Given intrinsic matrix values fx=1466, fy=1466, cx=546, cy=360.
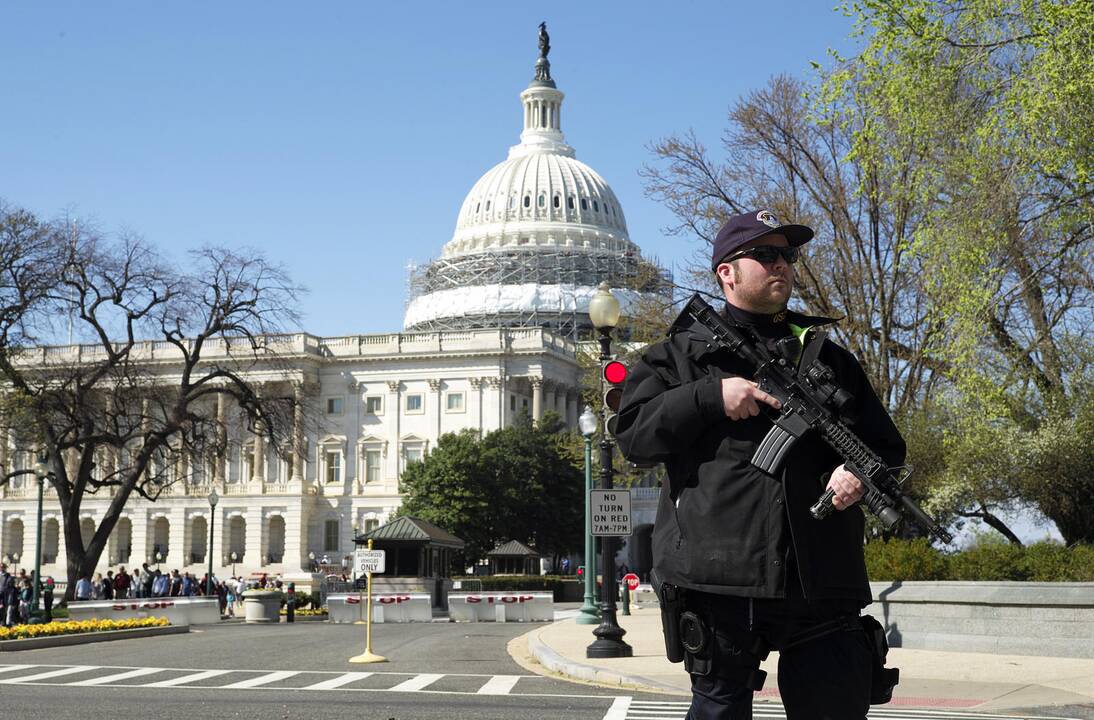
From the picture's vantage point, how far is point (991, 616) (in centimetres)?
2038

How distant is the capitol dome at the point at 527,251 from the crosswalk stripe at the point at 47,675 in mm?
116535

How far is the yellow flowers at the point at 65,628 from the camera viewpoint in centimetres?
2897

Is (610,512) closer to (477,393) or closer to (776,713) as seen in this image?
(776,713)

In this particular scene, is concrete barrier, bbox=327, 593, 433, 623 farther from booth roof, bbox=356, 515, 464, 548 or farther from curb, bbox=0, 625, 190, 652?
curb, bbox=0, 625, 190, 652

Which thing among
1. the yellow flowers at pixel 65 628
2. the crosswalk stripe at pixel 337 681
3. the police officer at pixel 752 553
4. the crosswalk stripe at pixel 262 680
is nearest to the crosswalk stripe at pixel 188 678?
the crosswalk stripe at pixel 262 680

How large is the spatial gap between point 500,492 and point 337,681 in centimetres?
7559

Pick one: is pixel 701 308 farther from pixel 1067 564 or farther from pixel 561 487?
pixel 561 487

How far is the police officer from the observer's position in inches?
213

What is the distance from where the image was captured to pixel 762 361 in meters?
5.70

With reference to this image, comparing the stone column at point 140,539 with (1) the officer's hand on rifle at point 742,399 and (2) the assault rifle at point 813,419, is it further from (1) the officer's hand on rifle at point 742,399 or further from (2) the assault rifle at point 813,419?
(1) the officer's hand on rifle at point 742,399

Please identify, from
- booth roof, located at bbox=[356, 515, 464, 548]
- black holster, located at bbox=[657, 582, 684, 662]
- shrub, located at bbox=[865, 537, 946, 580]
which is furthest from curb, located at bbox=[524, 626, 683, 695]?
booth roof, located at bbox=[356, 515, 464, 548]

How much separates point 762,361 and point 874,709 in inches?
364

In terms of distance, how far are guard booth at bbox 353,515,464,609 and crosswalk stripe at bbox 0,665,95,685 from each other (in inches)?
1203

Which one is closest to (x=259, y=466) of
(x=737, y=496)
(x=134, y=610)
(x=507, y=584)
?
(x=507, y=584)
